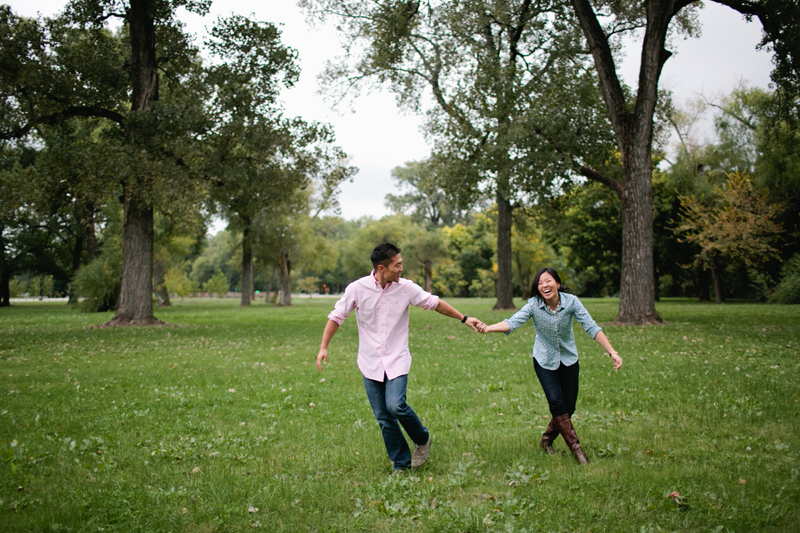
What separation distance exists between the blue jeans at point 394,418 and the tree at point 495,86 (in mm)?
17693

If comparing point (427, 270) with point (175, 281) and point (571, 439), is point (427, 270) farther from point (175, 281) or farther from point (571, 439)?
point (571, 439)

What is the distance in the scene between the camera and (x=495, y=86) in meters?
23.3

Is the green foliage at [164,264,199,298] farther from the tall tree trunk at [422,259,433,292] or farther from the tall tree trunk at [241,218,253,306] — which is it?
the tall tree trunk at [422,259,433,292]

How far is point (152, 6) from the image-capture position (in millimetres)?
21500

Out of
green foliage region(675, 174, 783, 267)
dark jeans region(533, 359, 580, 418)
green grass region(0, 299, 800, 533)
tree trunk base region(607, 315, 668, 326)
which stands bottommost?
green grass region(0, 299, 800, 533)

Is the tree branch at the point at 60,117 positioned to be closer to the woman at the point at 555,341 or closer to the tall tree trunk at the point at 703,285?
the woman at the point at 555,341

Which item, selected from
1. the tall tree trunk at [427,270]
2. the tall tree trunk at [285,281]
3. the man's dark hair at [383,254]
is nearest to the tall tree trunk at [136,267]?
the man's dark hair at [383,254]

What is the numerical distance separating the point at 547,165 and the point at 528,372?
512 inches

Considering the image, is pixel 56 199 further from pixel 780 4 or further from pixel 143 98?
pixel 780 4

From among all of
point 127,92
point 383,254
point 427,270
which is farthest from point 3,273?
point 383,254

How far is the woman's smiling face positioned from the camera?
5.84 meters

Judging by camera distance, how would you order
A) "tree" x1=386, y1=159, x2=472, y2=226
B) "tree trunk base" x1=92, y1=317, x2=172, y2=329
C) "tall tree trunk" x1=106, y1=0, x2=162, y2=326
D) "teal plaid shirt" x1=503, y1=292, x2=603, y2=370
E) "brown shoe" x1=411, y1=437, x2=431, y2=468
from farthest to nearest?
1. "tree" x1=386, y1=159, x2=472, y2=226
2. "tall tree trunk" x1=106, y1=0, x2=162, y2=326
3. "tree trunk base" x1=92, y1=317, x2=172, y2=329
4. "teal plaid shirt" x1=503, y1=292, x2=603, y2=370
5. "brown shoe" x1=411, y1=437, x2=431, y2=468

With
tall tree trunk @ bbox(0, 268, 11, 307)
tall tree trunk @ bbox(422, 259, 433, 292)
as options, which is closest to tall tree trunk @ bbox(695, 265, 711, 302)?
tall tree trunk @ bbox(422, 259, 433, 292)

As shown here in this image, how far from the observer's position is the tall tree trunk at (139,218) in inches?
843
